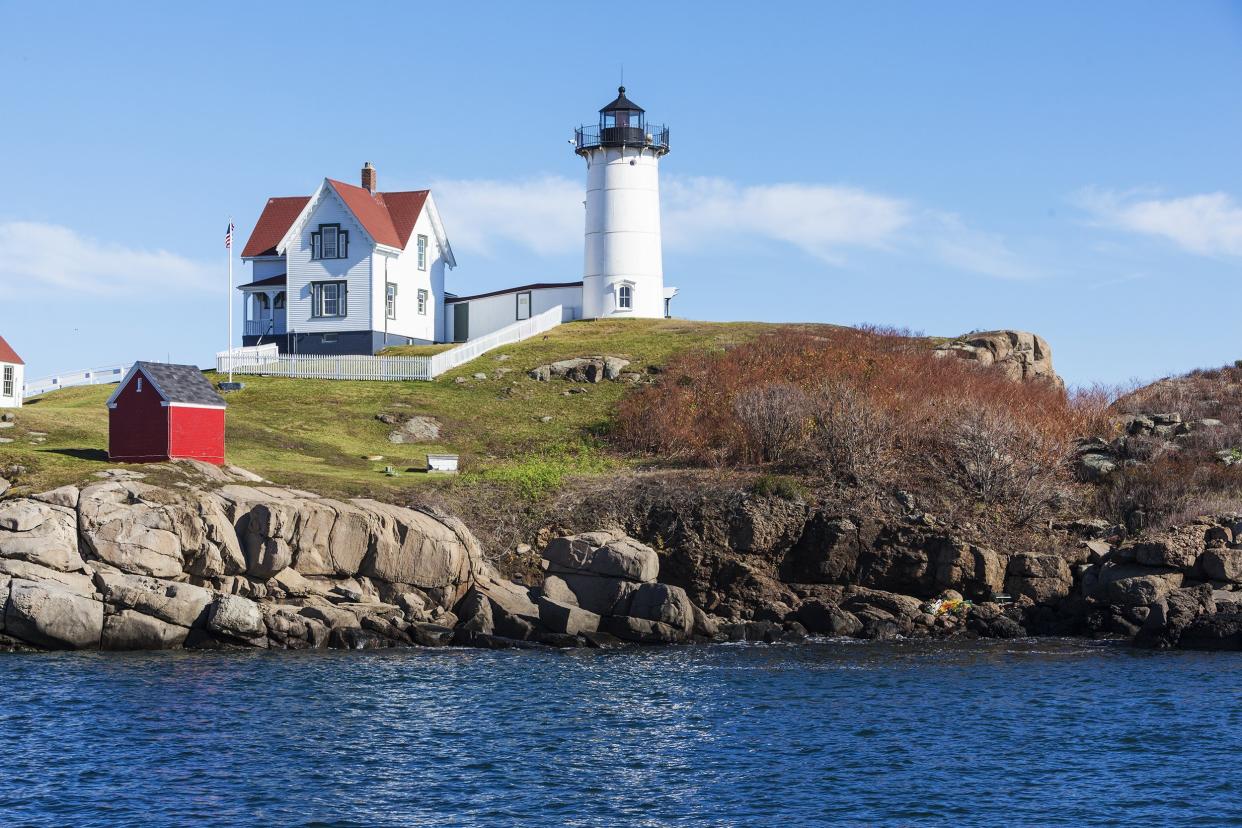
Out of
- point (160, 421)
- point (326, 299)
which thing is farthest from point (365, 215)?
point (160, 421)

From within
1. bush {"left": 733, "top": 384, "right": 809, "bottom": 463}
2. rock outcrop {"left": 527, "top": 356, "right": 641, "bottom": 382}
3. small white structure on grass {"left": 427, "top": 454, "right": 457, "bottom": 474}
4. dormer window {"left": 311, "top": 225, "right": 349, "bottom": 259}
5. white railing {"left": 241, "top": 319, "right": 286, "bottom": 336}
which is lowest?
small white structure on grass {"left": 427, "top": 454, "right": 457, "bottom": 474}

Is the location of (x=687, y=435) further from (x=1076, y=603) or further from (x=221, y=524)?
(x=221, y=524)

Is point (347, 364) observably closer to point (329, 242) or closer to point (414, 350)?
point (414, 350)

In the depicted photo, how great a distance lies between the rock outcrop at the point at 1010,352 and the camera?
53.2 m

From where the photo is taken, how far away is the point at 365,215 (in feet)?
207

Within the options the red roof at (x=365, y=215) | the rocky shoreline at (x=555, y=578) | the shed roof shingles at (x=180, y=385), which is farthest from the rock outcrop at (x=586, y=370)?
the shed roof shingles at (x=180, y=385)

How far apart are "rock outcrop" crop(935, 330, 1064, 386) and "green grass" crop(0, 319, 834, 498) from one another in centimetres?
953

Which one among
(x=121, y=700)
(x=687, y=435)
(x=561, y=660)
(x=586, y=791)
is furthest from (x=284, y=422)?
(x=586, y=791)

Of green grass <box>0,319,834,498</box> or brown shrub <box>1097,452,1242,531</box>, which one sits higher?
green grass <box>0,319,834,498</box>

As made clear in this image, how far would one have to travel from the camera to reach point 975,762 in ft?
72.3

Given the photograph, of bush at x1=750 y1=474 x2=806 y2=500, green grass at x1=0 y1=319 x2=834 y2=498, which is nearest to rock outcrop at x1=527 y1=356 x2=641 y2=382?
green grass at x1=0 y1=319 x2=834 y2=498

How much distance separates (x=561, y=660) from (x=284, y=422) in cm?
2122

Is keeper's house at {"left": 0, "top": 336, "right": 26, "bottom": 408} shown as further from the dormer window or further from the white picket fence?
the dormer window

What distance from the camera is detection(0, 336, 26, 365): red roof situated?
44844 millimetres
